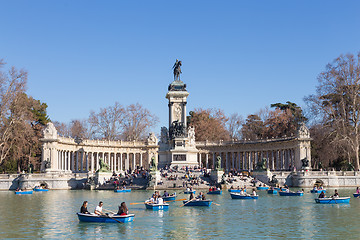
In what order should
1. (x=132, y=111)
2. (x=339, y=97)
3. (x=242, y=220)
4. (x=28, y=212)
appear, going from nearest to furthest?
1. (x=242, y=220)
2. (x=28, y=212)
3. (x=339, y=97)
4. (x=132, y=111)

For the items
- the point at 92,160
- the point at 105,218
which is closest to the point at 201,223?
the point at 105,218

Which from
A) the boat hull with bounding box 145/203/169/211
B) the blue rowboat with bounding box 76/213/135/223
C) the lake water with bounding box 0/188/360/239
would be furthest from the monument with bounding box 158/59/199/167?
the blue rowboat with bounding box 76/213/135/223

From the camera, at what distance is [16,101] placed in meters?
68.9

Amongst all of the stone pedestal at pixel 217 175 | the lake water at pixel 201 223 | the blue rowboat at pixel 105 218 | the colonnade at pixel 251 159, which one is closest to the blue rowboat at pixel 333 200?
the lake water at pixel 201 223

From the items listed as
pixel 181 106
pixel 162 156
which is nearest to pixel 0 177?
pixel 162 156

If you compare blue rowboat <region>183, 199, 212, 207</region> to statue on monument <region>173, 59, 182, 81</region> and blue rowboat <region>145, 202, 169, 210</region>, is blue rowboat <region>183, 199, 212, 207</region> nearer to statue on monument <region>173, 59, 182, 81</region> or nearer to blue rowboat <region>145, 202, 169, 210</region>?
blue rowboat <region>145, 202, 169, 210</region>

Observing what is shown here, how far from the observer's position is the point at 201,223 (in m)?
26.7

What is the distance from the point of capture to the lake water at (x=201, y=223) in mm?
22859

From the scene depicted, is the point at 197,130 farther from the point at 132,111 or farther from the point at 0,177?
the point at 0,177

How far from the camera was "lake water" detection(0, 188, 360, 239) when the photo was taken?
22.9 metres

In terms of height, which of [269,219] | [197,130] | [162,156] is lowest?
[269,219]

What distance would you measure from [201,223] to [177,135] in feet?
161

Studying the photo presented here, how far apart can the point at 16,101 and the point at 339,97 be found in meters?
51.7

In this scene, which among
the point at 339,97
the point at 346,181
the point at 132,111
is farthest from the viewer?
the point at 132,111
